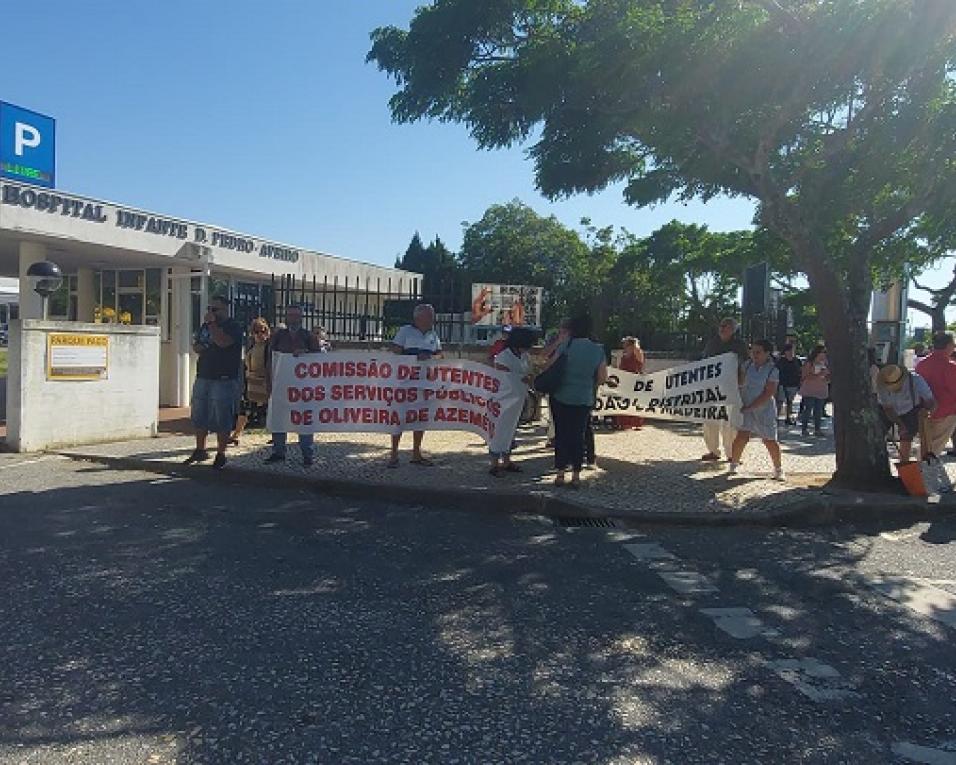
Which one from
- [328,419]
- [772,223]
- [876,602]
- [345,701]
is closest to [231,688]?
[345,701]

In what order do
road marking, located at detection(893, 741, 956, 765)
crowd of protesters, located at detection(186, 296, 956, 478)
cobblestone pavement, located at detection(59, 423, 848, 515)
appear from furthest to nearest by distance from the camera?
crowd of protesters, located at detection(186, 296, 956, 478)
cobblestone pavement, located at detection(59, 423, 848, 515)
road marking, located at detection(893, 741, 956, 765)

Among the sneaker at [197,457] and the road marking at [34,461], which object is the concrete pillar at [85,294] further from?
the sneaker at [197,457]

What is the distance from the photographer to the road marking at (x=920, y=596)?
501 cm

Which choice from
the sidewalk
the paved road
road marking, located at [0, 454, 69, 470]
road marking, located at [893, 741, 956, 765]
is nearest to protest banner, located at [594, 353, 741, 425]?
the sidewalk

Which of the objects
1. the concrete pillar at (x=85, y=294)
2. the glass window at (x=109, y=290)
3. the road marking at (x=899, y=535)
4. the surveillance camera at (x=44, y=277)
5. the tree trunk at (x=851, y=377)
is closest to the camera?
the road marking at (x=899, y=535)

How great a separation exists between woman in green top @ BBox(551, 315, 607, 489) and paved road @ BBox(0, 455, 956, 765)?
1.24 meters

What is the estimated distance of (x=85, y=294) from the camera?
17406 millimetres

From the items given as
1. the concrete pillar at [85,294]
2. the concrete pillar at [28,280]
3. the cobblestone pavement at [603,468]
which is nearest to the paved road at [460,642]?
the cobblestone pavement at [603,468]

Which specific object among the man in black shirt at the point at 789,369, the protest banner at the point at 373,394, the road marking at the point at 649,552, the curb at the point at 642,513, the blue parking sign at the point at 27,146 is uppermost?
the blue parking sign at the point at 27,146

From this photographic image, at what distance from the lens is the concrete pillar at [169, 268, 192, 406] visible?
15961 millimetres

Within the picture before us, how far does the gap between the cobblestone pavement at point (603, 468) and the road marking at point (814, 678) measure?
312 centimetres

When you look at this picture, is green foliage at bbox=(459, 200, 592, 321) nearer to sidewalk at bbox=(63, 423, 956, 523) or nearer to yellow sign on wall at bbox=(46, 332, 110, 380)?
sidewalk at bbox=(63, 423, 956, 523)

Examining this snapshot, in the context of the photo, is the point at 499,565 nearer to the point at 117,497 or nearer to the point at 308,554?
the point at 308,554

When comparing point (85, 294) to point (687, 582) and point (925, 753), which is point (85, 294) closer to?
point (687, 582)
